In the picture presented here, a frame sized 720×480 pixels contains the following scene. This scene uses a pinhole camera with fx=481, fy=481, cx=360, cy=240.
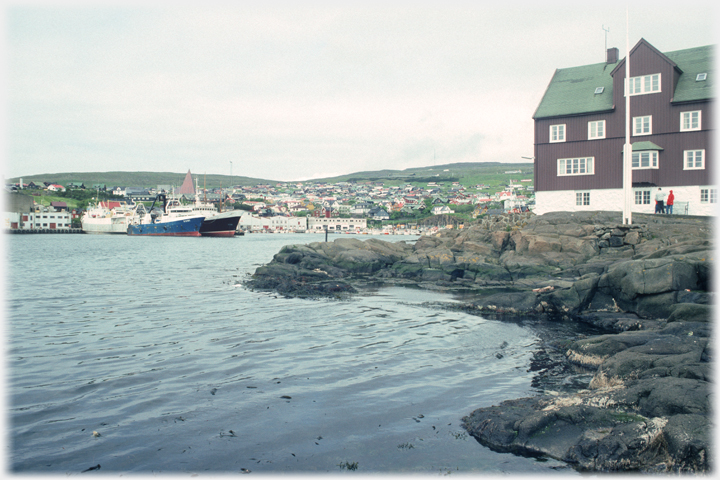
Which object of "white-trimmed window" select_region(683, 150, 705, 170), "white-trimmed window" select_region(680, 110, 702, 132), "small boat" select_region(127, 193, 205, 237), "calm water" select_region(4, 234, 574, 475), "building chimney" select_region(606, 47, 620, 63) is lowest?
"calm water" select_region(4, 234, 574, 475)

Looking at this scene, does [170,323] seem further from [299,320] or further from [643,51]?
[643,51]

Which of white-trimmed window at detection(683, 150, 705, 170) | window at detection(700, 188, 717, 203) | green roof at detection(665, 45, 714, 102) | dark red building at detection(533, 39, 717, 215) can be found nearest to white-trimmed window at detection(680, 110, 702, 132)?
dark red building at detection(533, 39, 717, 215)

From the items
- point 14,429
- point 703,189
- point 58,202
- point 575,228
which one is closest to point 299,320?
point 14,429

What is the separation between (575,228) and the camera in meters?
28.8

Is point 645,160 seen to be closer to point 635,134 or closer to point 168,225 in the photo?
point 635,134

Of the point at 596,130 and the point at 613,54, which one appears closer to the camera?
the point at 596,130

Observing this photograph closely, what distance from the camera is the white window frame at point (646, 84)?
33281 mm

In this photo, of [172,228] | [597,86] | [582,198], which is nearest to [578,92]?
[597,86]

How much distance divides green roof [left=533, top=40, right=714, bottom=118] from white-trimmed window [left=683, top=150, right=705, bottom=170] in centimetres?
352

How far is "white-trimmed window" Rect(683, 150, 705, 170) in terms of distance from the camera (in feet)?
106

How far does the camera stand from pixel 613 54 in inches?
1523

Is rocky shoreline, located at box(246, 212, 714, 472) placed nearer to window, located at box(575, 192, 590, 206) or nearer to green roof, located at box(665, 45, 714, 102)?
window, located at box(575, 192, 590, 206)

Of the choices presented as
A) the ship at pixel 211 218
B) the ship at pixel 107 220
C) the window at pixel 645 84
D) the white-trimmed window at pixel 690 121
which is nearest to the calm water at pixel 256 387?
the white-trimmed window at pixel 690 121

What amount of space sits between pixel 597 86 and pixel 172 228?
3501 inches
